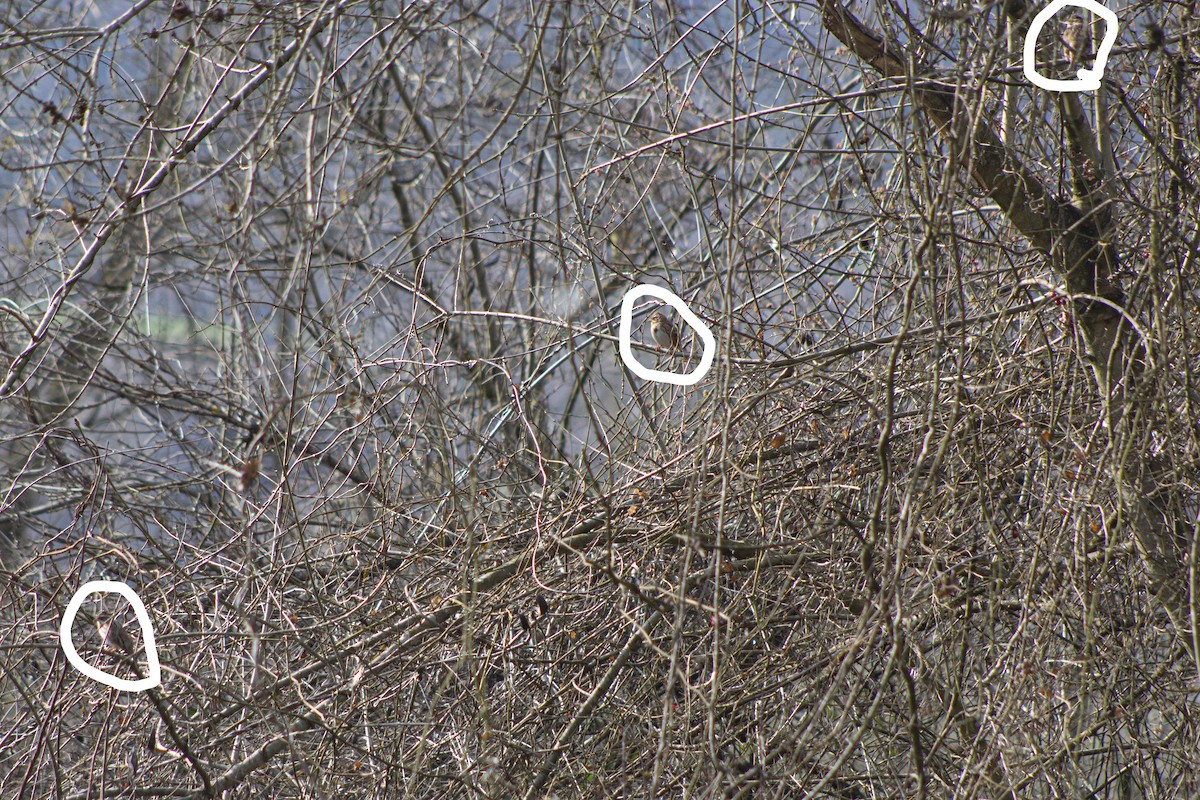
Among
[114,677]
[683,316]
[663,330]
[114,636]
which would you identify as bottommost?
[114,677]

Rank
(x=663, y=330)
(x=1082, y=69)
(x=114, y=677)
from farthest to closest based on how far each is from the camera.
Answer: (x=663, y=330) → (x=114, y=677) → (x=1082, y=69)

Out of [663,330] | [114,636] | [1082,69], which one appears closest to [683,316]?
[663,330]

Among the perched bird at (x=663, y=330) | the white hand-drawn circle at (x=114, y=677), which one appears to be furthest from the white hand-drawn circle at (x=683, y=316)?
the white hand-drawn circle at (x=114, y=677)

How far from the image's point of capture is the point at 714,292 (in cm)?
365

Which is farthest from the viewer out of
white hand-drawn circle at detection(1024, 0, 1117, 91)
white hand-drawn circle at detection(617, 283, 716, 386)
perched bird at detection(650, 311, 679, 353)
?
perched bird at detection(650, 311, 679, 353)

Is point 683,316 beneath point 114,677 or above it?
above

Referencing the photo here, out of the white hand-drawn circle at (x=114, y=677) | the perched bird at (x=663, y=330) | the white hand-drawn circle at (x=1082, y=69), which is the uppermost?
the white hand-drawn circle at (x=1082, y=69)

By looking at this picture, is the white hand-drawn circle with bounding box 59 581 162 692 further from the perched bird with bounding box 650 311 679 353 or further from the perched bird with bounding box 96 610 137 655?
the perched bird with bounding box 650 311 679 353

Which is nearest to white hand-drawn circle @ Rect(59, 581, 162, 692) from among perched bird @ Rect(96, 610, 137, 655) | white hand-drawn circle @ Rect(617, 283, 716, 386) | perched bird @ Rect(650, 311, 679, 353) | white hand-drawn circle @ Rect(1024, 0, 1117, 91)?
perched bird @ Rect(96, 610, 137, 655)

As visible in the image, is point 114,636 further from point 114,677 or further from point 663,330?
point 663,330

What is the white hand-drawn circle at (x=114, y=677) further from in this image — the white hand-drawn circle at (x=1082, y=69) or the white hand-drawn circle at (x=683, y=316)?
the white hand-drawn circle at (x=1082, y=69)

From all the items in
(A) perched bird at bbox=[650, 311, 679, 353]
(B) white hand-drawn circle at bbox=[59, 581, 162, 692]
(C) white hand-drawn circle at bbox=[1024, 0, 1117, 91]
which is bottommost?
(B) white hand-drawn circle at bbox=[59, 581, 162, 692]

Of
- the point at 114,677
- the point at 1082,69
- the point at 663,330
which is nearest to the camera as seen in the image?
the point at 1082,69

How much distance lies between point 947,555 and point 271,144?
1.66m
